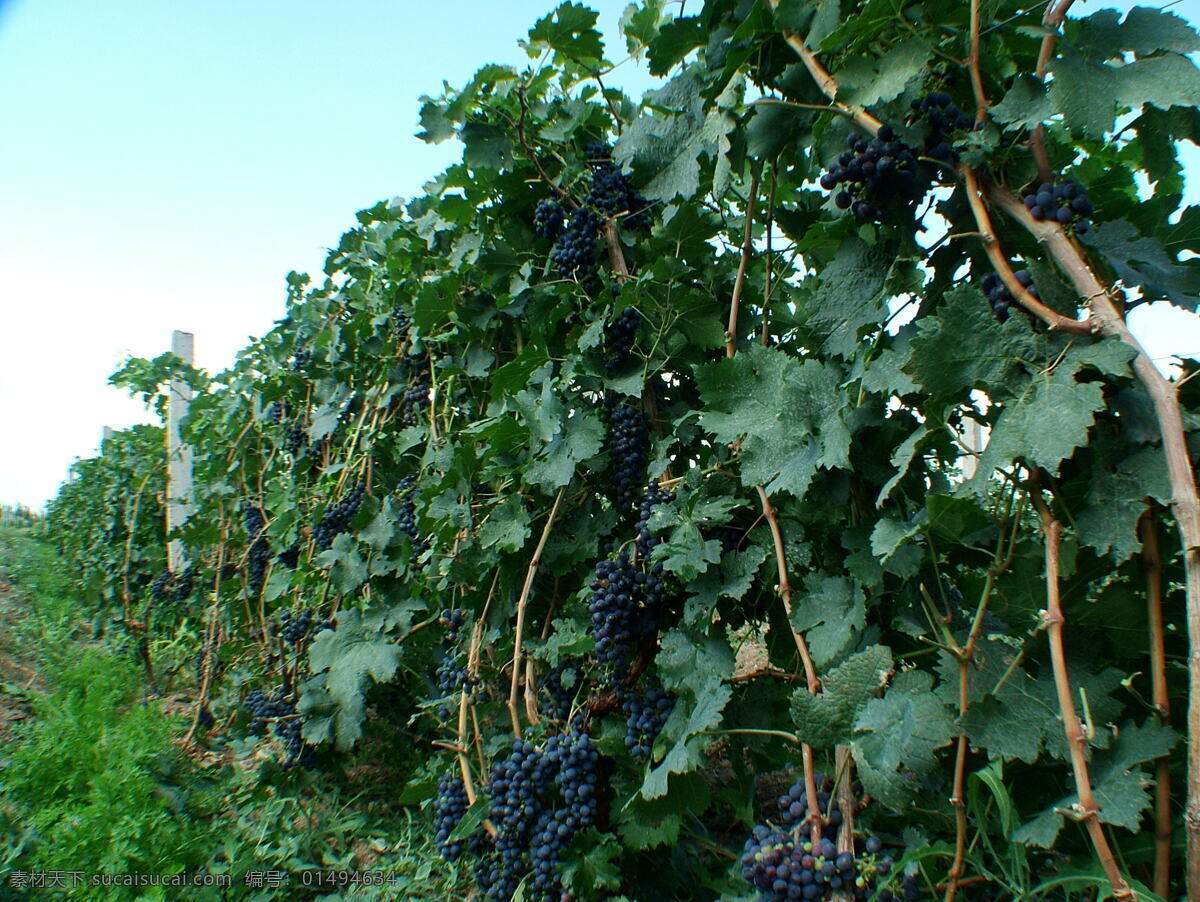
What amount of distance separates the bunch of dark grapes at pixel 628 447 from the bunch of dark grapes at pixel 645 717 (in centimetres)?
45

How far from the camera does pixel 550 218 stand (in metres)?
2.01

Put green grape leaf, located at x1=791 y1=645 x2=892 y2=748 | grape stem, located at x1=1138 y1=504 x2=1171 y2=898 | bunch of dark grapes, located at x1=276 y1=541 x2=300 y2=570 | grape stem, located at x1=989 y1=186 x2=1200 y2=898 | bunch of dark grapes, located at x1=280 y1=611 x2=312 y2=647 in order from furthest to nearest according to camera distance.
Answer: bunch of dark grapes, located at x1=276 y1=541 x2=300 y2=570 → bunch of dark grapes, located at x1=280 y1=611 x2=312 y2=647 → green grape leaf, located at x1=791 y1=645 x2=892 y2=748 → grape stem, located at x1=1138 y1=504 x2=1171 y2=898 → grape stem, located at x1=989 y1=186 x2=1200 y2=898

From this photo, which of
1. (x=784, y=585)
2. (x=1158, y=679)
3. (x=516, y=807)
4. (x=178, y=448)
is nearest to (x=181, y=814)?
(x=516, y=807)

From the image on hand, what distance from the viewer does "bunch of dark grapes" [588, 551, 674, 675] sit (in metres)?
1.58

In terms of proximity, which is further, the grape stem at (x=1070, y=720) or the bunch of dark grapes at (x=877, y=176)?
the bunch of dark grapes at (x=877, y=176)

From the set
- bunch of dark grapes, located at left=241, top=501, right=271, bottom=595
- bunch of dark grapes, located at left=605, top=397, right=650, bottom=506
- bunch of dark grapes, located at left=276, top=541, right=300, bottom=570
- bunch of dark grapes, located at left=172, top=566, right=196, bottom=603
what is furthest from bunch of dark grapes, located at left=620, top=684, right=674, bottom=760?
bunch of dark grapes, located at left=172, top=566, right=196, bottom=603

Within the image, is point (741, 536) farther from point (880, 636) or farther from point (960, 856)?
point (960, 856)

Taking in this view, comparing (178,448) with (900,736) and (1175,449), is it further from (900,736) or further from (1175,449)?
(1175,449)

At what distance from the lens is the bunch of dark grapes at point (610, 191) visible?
195cm

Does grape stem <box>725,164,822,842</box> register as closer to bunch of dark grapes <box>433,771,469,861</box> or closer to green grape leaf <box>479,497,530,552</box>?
green grape leaf <box>479,497,530,552</box>

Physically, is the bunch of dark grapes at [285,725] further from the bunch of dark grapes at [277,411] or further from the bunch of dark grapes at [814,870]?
the bunch of dark grapes at [814,870]

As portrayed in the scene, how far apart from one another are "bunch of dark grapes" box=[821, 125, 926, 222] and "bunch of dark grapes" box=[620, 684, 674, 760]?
0.99 metres

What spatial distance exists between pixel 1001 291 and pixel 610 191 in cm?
111

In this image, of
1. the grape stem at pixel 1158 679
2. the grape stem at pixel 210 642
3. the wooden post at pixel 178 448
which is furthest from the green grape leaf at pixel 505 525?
the wooden post at pixel 178 448
